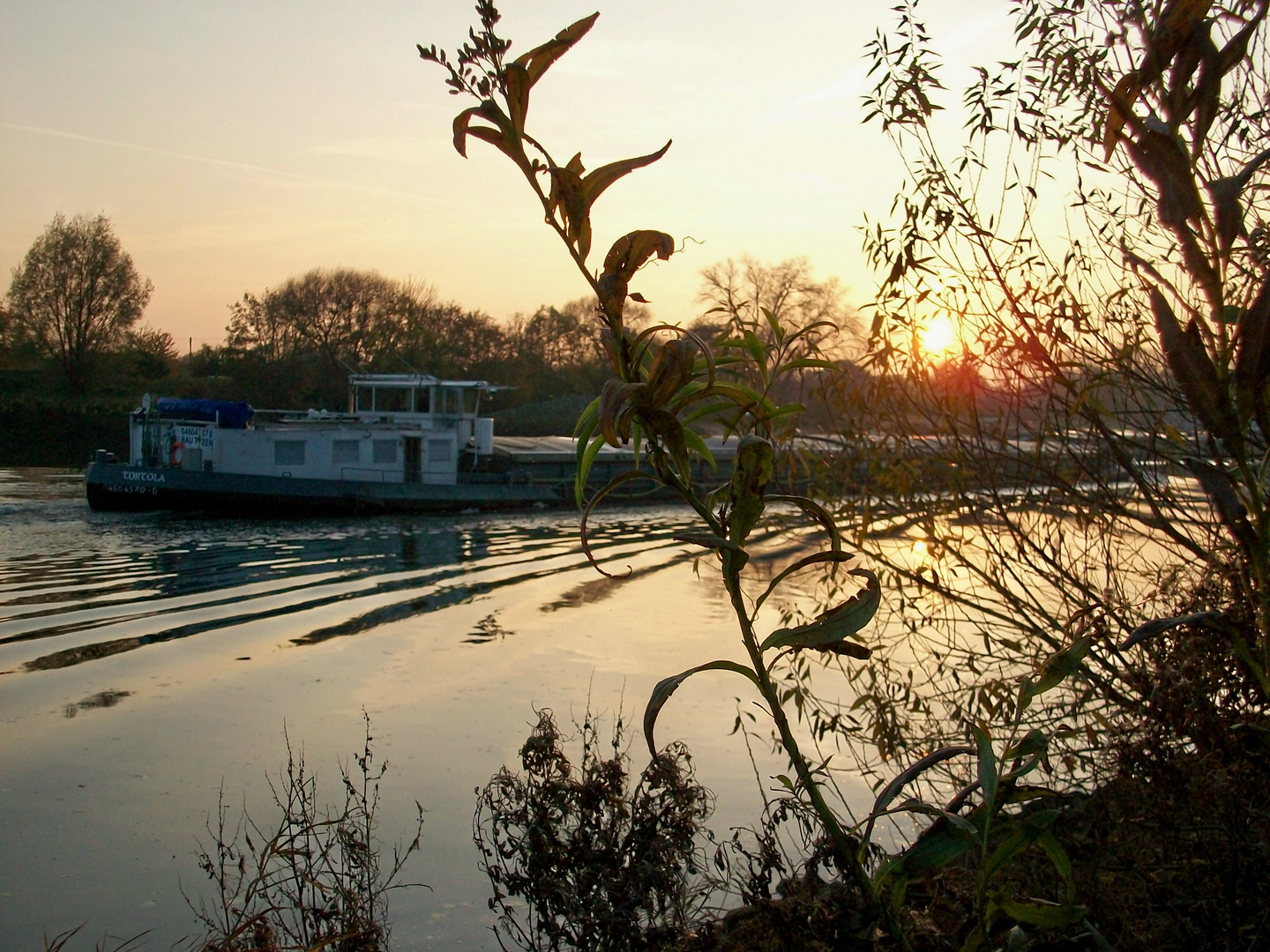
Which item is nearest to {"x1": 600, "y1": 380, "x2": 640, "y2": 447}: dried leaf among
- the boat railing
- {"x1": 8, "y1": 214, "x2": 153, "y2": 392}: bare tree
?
the boat railing

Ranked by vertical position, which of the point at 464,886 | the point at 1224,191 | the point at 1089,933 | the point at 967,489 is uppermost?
the point at 1224,191

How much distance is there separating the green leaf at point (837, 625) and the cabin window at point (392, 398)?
2874 centimetres

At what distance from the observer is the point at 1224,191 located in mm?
1390

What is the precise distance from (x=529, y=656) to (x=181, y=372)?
1846 inches

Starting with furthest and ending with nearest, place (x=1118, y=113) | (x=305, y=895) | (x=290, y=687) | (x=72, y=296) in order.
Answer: (x=72, y=296)
(x=290, y=687)
(x=305, y=895)
(x=1118, y=113)

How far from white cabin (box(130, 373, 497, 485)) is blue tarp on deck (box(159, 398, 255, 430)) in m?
0.02

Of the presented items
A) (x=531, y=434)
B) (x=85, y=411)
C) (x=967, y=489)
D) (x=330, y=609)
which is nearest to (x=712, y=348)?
(x=967, y=489)

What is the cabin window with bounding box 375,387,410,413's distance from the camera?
29406 mm

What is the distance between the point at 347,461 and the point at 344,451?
26 cm

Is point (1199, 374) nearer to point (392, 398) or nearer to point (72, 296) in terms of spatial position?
point (392, 398)

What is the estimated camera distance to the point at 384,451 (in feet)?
88.8

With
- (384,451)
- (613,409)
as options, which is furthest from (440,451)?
(613,409)

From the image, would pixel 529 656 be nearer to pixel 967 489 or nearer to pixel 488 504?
pixel 967 489

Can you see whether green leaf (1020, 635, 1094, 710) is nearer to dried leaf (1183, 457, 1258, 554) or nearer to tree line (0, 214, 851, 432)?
dried leaf (1183, 457, 1258, 554)
